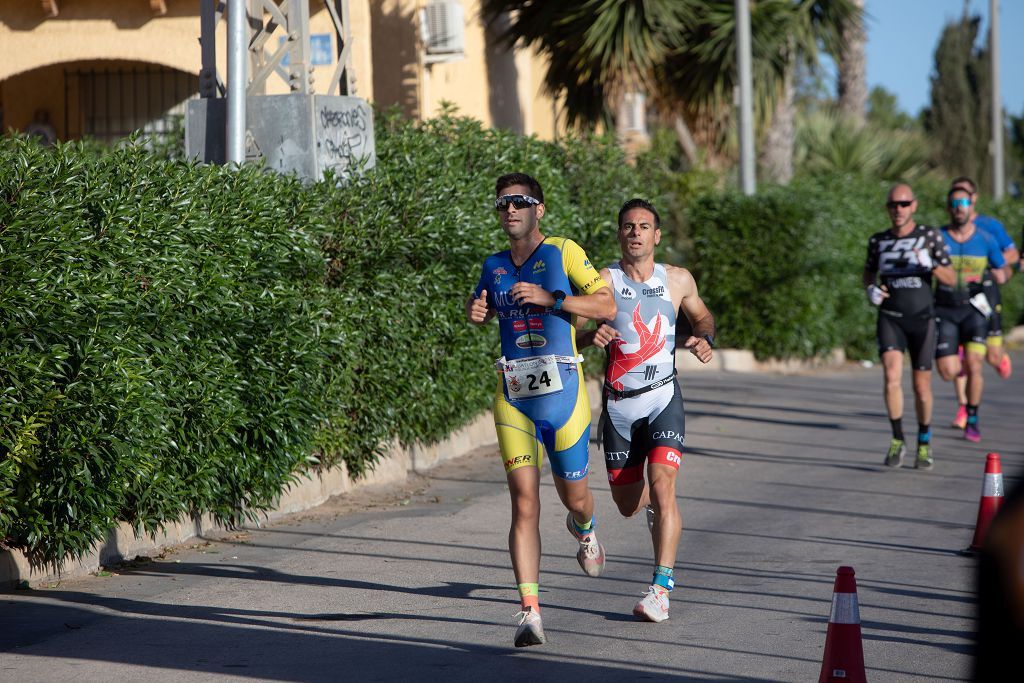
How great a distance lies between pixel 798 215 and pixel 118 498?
522 inches

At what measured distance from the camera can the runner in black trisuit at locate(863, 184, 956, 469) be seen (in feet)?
36.7

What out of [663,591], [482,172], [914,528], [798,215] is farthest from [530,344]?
[798,215]

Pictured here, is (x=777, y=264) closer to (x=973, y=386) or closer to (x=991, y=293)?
(x=991, y=293)

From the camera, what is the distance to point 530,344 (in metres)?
6.32

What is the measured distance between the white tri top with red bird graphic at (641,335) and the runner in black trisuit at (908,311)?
4.75 m

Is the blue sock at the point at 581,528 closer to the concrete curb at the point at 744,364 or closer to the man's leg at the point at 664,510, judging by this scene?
the man's leg at the point at 664,510

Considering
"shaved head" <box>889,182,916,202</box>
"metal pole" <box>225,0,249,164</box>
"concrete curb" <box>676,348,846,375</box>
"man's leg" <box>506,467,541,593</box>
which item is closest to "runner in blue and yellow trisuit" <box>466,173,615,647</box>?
"man's leg" <box>506,467,541,593</box>

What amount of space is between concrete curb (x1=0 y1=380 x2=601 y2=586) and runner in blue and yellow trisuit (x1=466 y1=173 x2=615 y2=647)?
2549 millimetres

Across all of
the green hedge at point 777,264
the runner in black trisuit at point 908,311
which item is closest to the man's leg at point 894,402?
the runner in black trisuit at point 908,311

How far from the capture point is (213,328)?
779 cm

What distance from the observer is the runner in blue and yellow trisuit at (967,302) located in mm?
12508

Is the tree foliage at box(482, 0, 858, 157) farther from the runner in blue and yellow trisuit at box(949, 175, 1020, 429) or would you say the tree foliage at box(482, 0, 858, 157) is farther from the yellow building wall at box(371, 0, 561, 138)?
the runner in blue and yellow trisuit at box(949, 175, 1020, 429)

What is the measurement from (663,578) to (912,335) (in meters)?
5.56

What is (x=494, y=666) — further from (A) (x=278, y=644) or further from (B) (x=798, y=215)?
(B) (x=798, y=215)
